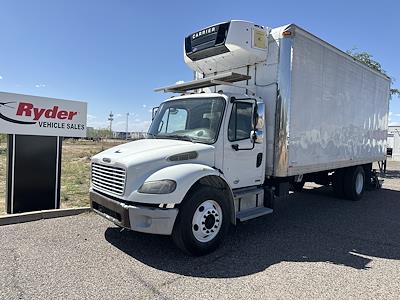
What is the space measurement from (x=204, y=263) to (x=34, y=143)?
450cm

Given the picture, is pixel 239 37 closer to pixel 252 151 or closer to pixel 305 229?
pixel 252 151

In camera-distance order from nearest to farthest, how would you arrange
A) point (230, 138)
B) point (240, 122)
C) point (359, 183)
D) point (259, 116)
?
point (230, 138), point (240, 122), point (259, 116), point (359, 183)

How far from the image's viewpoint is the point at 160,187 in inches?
181

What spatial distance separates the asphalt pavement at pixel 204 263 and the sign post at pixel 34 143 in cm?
79

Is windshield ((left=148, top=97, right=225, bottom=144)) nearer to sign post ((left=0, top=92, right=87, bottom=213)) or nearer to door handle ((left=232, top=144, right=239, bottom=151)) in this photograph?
door handle ((left=232, top=144, right=239, bottom=151))

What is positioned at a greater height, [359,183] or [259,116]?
[259,116]

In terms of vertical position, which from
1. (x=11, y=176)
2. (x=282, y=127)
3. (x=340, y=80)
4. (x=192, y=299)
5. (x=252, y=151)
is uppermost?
(x=340, y=80)

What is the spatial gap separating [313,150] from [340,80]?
2.10 m


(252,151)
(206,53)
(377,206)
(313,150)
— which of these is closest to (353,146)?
(377,206)

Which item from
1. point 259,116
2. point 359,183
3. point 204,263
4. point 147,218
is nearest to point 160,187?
point 147,218

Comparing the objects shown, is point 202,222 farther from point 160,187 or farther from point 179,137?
point 179,137

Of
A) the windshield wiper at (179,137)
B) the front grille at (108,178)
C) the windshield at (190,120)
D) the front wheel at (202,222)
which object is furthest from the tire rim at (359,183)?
the front grille at (108,178)

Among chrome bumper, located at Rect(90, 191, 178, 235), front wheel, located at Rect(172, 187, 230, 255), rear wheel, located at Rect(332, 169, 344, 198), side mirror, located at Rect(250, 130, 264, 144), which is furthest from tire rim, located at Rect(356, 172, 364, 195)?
chrome bumper, located at Rect(90, 191, 178, 235)

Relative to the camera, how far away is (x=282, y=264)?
189 inches
